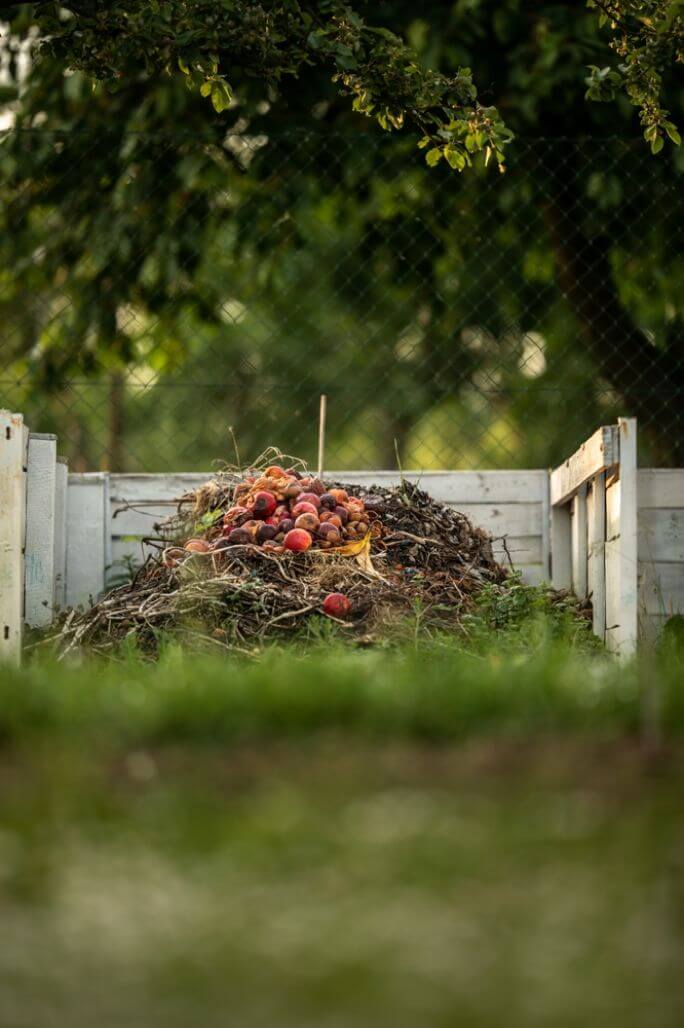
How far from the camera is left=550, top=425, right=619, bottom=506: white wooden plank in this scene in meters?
4.27

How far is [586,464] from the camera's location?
15.3ft

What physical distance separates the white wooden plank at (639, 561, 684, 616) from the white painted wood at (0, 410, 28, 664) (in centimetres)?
260

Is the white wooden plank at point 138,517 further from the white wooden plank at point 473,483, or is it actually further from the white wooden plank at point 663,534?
the white wooden plank at point 663,534

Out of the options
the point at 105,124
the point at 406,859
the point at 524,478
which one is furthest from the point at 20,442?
the point at 105,124

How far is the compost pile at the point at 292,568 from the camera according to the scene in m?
4.30

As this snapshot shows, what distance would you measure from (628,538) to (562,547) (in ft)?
4.63

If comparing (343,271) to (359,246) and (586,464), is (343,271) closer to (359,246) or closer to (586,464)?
(359,246)

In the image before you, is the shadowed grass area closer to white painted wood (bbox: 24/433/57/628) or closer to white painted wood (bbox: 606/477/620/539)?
white painted wood (bbox: 606/477/620/539)

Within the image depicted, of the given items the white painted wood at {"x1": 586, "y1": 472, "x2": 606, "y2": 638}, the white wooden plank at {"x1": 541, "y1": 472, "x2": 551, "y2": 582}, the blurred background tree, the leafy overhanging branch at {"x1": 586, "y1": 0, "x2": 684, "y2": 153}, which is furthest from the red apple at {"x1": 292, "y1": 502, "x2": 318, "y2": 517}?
the leafy overhanging branch at {"x1": 586, "y1": 0, "x2": 684, "y2": 153}

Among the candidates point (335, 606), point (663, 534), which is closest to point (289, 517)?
point (335, 606)

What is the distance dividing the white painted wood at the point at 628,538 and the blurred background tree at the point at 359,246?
2.20m

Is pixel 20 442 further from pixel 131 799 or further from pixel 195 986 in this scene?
pixel 195 986

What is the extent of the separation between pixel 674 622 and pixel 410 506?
3.90 ft

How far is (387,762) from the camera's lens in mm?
2150
